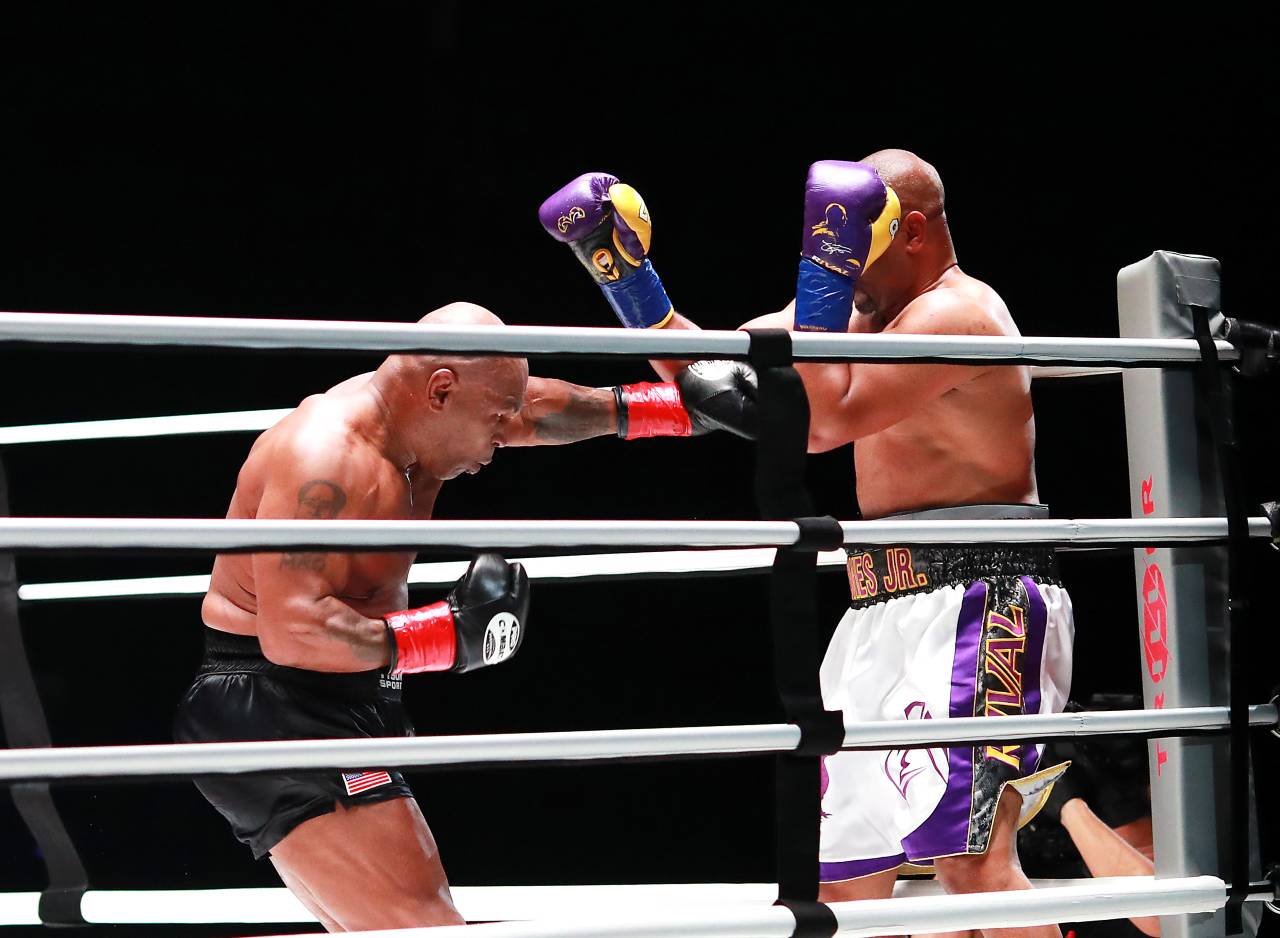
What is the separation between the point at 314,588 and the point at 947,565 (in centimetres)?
83

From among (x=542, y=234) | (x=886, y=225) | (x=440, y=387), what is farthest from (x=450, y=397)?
(x=542, y=234)

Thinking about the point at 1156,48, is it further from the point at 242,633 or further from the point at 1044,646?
the point at 242,633

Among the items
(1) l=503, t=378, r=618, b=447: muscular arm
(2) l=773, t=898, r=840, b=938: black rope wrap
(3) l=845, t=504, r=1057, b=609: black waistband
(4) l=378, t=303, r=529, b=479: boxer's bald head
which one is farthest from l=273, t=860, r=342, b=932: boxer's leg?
(2) l=773, t=898, r=840, b=938: black rope wrap

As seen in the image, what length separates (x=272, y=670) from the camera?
6.15 ft

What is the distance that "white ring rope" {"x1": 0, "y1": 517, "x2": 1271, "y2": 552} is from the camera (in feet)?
3.20

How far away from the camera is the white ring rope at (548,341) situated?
996mm

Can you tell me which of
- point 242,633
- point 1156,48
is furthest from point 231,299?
point 1156,48

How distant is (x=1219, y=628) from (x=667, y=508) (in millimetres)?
2637

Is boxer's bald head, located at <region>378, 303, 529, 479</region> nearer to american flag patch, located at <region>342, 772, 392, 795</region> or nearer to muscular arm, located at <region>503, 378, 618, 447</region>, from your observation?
muscular arm, located at <region>503, 378, 618, 447</region>

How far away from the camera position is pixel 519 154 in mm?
3855

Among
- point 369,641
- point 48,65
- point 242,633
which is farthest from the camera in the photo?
point 48,65

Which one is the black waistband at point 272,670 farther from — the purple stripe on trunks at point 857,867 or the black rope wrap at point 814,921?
the black rope wrap at point 814,921

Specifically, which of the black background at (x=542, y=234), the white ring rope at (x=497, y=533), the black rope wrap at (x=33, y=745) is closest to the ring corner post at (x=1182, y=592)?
Answer: the white ring rope at (x=497, y=533)

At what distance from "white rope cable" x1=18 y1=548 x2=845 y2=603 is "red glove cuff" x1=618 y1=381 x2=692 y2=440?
315mm
